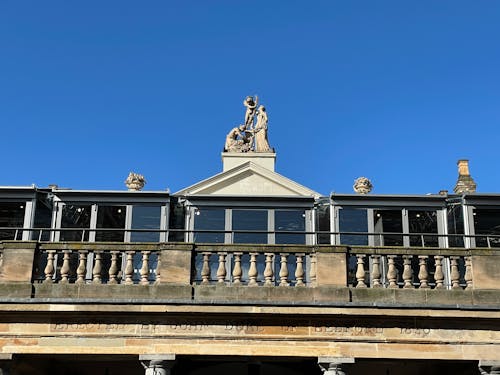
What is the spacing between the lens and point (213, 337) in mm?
13750

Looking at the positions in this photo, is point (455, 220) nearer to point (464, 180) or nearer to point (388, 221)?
point (388, 221)

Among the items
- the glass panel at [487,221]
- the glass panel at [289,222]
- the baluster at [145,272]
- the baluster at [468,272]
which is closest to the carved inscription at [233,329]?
the baluster at [145,272]

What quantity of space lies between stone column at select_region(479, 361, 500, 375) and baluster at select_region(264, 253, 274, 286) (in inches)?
167

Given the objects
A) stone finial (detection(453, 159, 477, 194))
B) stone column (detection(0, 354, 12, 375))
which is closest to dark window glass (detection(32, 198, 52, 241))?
stone column (detection(0, 354, 12, 375))

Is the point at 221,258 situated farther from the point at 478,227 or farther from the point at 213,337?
the point at 478,227

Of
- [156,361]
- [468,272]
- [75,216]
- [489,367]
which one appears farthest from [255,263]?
[75,216]

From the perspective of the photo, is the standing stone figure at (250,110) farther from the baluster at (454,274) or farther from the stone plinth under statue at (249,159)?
the baluster at (454,274)

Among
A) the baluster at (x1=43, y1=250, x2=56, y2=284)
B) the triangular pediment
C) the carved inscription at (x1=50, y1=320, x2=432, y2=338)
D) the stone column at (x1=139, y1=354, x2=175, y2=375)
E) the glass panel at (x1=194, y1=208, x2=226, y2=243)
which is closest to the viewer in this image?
the stone column at (x1=139, y1=354, x2=175, y2=375)

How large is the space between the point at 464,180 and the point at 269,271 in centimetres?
1243

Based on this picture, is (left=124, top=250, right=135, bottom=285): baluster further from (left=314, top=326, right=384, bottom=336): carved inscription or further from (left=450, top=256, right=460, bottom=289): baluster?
(left=450, top=256, right=460, bottom=289): baluster

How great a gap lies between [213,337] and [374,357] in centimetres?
306

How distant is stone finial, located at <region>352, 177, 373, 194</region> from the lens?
21.9 metres

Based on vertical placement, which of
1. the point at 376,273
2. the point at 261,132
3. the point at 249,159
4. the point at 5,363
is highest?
the point at 261,132

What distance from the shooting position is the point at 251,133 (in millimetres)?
25531
